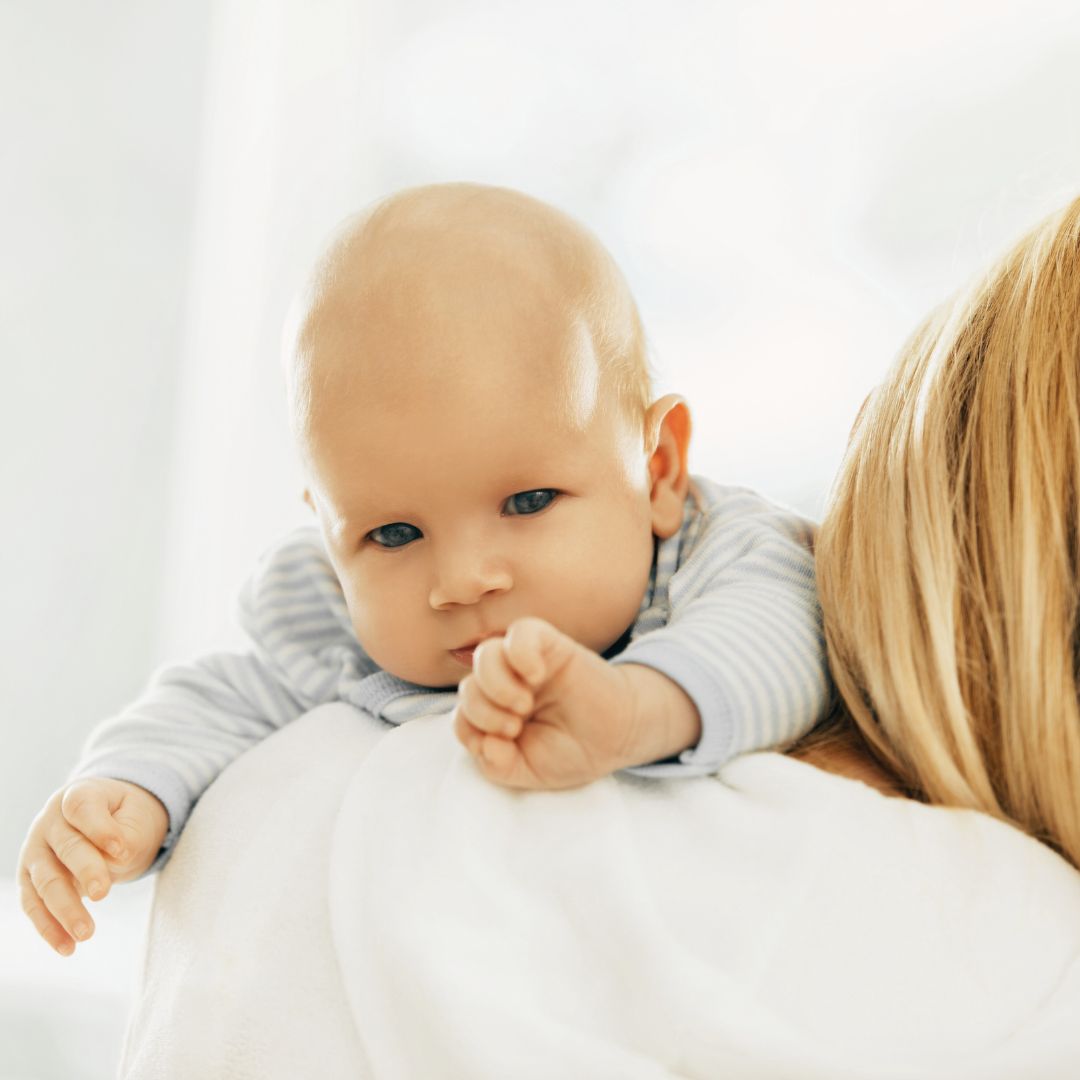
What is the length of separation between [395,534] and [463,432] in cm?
11

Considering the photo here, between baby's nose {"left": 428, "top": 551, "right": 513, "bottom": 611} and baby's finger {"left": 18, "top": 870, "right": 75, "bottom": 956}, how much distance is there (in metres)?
0.34

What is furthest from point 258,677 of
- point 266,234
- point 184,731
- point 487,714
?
point 266,234

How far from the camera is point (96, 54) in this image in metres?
1.86

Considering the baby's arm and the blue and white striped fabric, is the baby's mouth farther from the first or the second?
the baby's arm

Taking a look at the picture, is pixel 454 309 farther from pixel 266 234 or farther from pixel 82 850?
pixel 266 234

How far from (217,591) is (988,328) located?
133 cm

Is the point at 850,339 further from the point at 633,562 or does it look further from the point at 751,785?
the point at 751,785

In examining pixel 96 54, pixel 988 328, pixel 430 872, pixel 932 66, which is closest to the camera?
pixel 430 872

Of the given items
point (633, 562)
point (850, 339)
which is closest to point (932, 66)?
point (850, 339)

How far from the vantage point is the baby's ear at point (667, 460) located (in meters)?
0.96

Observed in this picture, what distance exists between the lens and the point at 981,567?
79 centimetres

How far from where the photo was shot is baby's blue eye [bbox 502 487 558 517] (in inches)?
34.4

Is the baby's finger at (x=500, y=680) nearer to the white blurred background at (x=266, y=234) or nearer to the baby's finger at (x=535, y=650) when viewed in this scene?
the baby's finger at (x=535, y=650)

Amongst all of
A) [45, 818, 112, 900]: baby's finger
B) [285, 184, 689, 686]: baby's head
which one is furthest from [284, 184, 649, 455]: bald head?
[45, 818, 112, 900]: baby's finger
